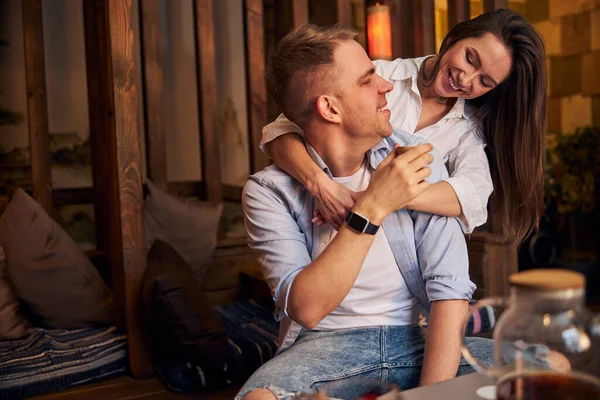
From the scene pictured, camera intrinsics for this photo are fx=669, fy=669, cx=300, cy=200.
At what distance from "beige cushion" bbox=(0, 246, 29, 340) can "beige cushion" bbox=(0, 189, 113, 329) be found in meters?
0.03

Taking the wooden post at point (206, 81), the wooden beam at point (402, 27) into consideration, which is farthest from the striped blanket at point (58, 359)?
the wooden beam at point (402, 27)

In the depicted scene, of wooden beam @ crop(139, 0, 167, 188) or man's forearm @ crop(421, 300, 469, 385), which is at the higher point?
wooden beam @ crop(139, 0, 167, 188)

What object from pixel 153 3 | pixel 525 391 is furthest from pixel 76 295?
pixel 525 391

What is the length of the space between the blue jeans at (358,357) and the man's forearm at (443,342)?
8 cm

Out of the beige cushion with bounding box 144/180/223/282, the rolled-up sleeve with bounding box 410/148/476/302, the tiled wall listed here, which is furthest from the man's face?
the tiled wall

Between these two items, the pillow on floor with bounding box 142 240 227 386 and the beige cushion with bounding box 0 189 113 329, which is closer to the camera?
the pillow on floor with bounding box 142 240 227 386

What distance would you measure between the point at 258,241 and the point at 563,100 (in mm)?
4900

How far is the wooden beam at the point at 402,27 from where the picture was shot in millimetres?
3367

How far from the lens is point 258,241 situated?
1641 mm

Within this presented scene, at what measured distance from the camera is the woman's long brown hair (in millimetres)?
1831

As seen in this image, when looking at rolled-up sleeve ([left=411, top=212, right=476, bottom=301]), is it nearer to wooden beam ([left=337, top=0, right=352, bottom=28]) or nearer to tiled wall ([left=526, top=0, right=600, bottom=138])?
wooden beam ([left=337, top=0, right=352, bottom=28])

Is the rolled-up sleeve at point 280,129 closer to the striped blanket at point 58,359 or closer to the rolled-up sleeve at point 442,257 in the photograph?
the rolled-up sleeve at point 442,257

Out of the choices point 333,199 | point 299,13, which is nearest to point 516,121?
point 333,199

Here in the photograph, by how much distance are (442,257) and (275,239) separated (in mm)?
396
